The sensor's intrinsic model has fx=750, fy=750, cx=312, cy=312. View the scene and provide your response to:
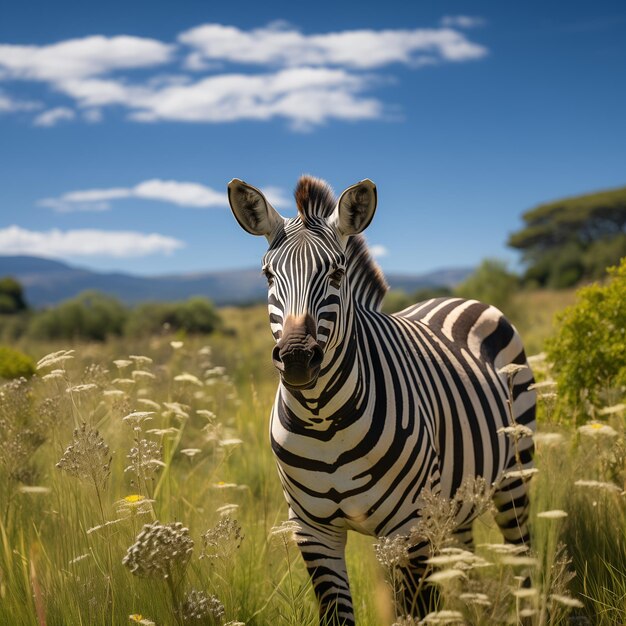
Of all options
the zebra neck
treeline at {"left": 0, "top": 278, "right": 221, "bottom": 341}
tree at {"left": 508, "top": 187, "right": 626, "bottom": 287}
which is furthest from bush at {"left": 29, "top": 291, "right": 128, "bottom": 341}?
tree at {"left": 508, "top": 187, "right": 626, "bottom": 287}

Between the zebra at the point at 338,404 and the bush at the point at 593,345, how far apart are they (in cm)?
216

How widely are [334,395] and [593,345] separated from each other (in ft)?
10.8

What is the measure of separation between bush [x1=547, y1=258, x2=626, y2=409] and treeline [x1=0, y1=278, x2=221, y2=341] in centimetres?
2343

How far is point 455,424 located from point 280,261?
155cm

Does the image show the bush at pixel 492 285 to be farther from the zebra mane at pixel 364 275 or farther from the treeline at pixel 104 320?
the zebra mane at pixel 364 275

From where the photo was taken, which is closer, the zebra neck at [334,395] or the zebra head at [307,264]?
the zebra head at [307,264]

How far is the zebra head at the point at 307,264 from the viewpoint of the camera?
3.09 metres

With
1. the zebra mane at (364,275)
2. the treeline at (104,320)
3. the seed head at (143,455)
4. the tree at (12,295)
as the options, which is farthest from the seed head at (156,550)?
the tree at (12,295)

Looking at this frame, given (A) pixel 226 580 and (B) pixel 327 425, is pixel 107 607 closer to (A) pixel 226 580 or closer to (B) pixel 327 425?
(A) pixel 226 580

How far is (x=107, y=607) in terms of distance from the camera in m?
3.42

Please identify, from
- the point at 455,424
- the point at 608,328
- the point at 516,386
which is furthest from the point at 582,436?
the point at 455,424

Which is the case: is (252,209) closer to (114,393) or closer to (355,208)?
(355,208)

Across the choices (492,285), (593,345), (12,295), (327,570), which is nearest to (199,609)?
(327,570)

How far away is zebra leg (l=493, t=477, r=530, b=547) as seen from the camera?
16.0ft
